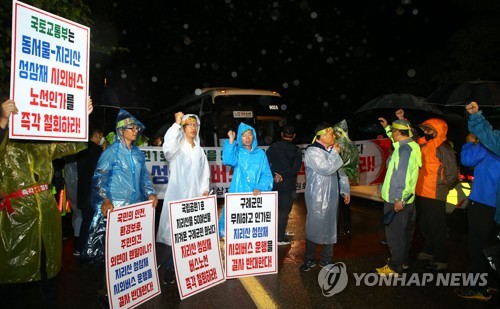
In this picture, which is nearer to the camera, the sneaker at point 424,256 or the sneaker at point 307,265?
the sneaker at point 307,265

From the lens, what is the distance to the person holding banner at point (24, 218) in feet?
12.0

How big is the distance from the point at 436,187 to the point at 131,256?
4.09 metres

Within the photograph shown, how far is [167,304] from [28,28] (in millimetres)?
3014

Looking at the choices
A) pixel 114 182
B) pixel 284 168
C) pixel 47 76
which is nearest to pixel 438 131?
pixel 284 168

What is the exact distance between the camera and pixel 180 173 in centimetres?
511

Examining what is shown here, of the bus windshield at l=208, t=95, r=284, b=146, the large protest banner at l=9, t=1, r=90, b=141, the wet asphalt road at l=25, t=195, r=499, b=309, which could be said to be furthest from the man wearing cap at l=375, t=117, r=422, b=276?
the bus windshield at l=208, t=95, r=284, b=146

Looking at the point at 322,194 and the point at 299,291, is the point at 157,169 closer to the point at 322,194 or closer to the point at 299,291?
the point at 322,194

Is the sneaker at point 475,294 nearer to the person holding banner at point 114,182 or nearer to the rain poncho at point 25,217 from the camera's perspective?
the person holding banner at point 114,182

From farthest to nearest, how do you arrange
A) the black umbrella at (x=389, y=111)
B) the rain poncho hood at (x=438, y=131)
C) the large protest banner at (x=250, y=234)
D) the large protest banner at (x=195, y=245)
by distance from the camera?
A: the black umbrella at (x=389, y=111), the rain poncho hood at (x=438, y=131), the large protest banner at (x=250, y=234), the large protest banner at (x=195, y=245)

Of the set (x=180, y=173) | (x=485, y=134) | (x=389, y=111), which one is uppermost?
(x=389, y=111)

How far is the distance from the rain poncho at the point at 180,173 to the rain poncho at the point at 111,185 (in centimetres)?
51

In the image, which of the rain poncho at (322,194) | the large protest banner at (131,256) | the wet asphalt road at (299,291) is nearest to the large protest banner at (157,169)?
the wet asphalt road at (299,291)

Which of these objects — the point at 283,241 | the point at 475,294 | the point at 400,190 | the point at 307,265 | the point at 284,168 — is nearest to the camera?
the point at 475,294

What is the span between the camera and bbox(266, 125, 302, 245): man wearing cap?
7.01 meters
